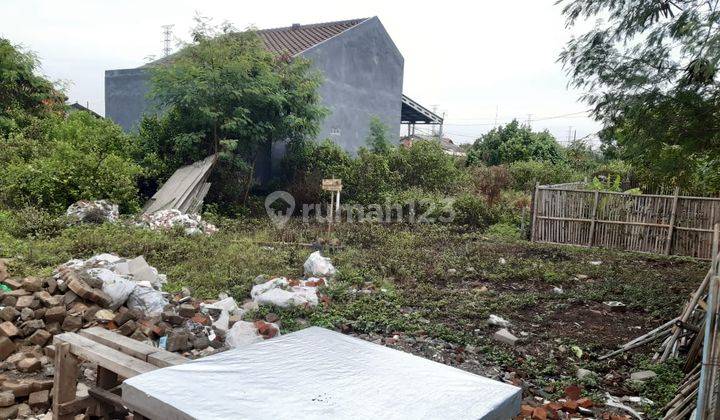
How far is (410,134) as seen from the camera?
76.4 ft

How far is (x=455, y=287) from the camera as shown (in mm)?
7051

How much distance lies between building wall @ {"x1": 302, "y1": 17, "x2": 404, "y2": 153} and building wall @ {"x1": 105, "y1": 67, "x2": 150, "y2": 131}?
19.0ft

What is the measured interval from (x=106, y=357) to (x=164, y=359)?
0.34 meters

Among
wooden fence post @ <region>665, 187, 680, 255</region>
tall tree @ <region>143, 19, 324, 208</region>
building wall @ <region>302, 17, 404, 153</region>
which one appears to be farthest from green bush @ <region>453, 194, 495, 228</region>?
building wall @ <region>302, 17, 404, 153</region>

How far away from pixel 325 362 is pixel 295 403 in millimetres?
444

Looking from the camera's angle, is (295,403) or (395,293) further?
(395,293)

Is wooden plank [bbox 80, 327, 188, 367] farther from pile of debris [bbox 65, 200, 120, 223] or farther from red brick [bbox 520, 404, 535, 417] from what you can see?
pile of debris [bbox 65, 200, 120, 223]

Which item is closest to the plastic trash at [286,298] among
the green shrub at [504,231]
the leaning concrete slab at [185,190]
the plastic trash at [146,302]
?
the plastic trash at [146,302]

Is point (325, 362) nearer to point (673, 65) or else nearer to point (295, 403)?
point (295, 403)

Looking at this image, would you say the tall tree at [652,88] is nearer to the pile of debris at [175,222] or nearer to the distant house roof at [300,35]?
the pile of debris at [175,222]

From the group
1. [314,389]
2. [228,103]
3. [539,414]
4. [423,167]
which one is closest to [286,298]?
[539,414]

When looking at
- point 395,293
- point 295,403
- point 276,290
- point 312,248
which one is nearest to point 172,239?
point 312,248

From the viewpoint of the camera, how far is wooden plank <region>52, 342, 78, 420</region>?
2812 millimetres

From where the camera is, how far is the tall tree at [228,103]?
11.4 m
